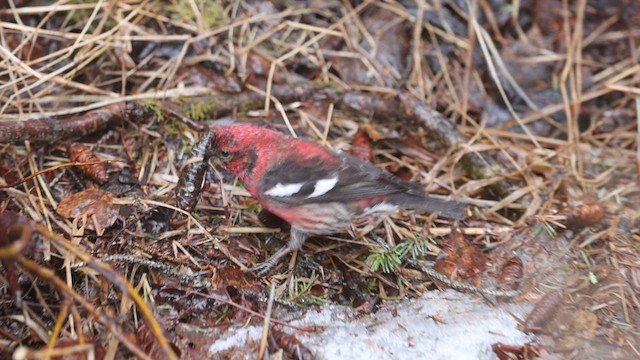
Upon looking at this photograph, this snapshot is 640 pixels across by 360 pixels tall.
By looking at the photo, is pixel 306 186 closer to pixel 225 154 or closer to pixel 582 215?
pixel 225 154

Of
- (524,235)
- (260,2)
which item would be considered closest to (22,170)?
(260,2)

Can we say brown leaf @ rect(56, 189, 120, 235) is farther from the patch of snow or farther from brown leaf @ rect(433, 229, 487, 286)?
brown leaf @ rect(433, 229, 487, 286)

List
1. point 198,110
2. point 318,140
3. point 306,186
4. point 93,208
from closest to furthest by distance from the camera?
point 93,208, point 306,186, point 198,110, point 318,140

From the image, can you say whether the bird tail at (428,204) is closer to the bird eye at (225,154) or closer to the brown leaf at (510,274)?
the brown leaf at (510,274)

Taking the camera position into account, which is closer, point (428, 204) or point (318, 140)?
point (428, 204)

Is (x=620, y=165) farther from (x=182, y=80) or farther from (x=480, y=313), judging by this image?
(x=182, y=80)

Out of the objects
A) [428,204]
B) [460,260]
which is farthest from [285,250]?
[460,260]
